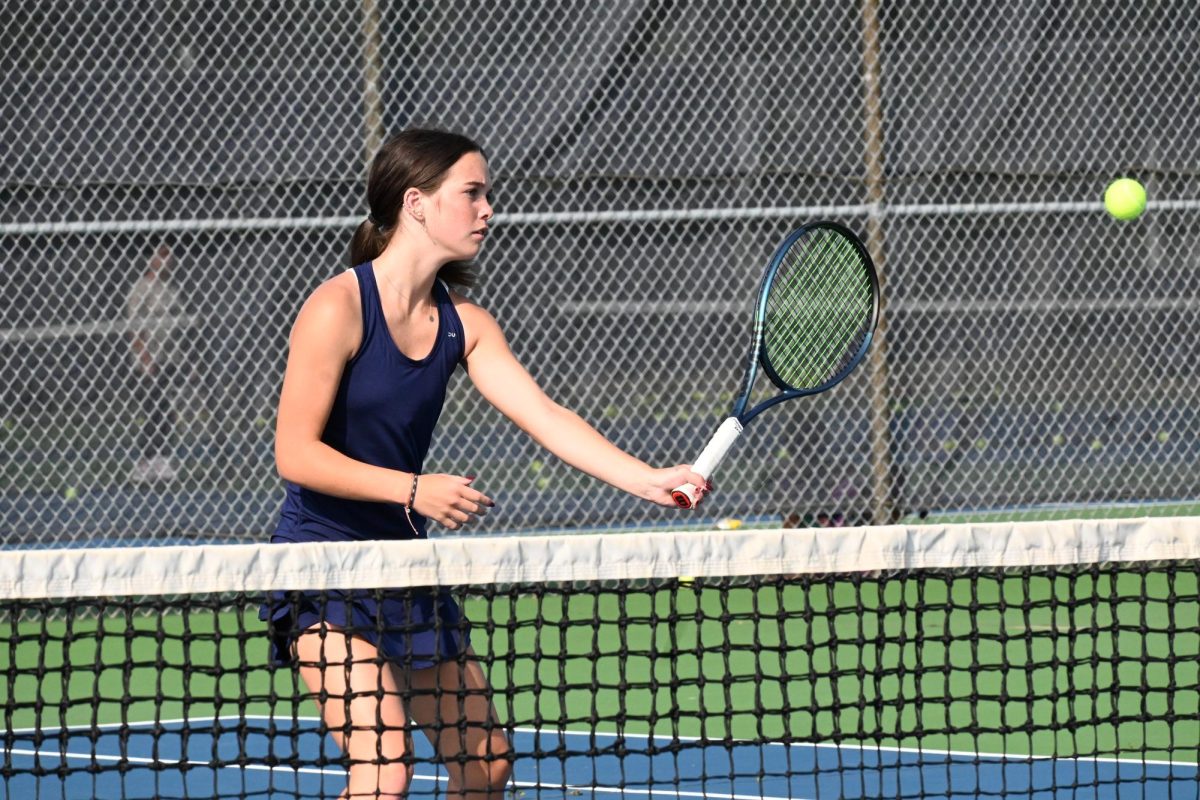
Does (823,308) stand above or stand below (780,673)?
above

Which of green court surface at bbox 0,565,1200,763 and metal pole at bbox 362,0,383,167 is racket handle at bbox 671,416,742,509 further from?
metal pole at bbox 362,0,383,167

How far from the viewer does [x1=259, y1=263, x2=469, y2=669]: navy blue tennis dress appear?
2.28 m

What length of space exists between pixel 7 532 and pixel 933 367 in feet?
10.3

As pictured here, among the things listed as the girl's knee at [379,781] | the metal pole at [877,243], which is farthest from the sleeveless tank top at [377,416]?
the metal pole at [877,243]

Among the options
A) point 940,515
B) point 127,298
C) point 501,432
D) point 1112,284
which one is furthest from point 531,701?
point 1112,284

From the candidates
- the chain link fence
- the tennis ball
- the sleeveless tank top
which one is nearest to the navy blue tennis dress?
the sleeveless tank top

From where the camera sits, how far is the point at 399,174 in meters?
2.38

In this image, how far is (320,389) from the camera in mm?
2193

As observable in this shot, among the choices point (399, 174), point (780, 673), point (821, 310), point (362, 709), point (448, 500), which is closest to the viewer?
point (448, 500)

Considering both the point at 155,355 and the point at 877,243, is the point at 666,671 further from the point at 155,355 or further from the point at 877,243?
the point at 155,355

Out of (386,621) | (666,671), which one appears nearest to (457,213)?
(386,621)

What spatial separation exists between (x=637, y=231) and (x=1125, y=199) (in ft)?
5.23

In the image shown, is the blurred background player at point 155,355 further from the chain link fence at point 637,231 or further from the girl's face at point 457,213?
the girl's face at point 457,213

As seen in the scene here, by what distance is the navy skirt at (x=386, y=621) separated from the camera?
2279 mm
